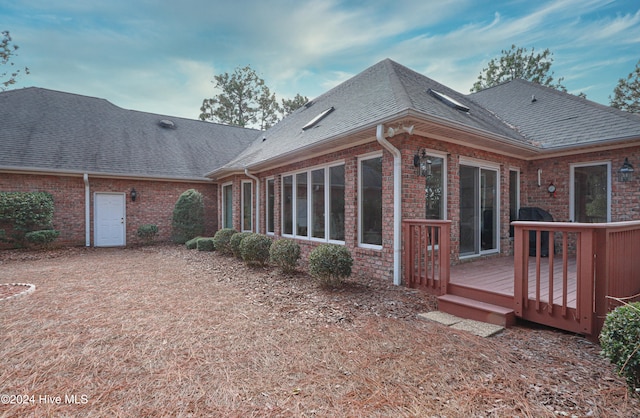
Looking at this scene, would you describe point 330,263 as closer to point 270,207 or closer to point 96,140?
point 270,207

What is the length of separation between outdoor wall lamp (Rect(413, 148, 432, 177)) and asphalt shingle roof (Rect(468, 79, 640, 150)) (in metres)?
3.41

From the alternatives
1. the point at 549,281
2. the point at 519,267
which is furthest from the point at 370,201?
the point at 549,281

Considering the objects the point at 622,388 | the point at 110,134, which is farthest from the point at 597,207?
the point at 110,134

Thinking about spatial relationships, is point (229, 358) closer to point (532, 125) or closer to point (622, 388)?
point (622, 388)

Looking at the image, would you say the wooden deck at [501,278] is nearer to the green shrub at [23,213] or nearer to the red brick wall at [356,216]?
the red brick wall at [356,216]

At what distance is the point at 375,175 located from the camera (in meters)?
5.54

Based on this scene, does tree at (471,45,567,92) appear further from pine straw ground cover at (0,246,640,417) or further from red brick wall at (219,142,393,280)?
pine straw ground cover at (0,246,640,417)

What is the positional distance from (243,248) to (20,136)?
9826 mm

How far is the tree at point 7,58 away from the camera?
500 inches

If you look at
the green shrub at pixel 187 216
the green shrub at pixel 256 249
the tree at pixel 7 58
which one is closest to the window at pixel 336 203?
the green shrub at pixel 256 249

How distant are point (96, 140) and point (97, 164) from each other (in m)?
1.57

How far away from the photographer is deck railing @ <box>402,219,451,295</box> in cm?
421

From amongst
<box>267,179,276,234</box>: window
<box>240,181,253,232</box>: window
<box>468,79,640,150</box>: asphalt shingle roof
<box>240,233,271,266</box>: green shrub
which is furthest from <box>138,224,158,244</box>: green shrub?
<box>468,79,640,150</box>: asphalt shingle roof

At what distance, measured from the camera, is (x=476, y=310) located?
3676 millimetres
